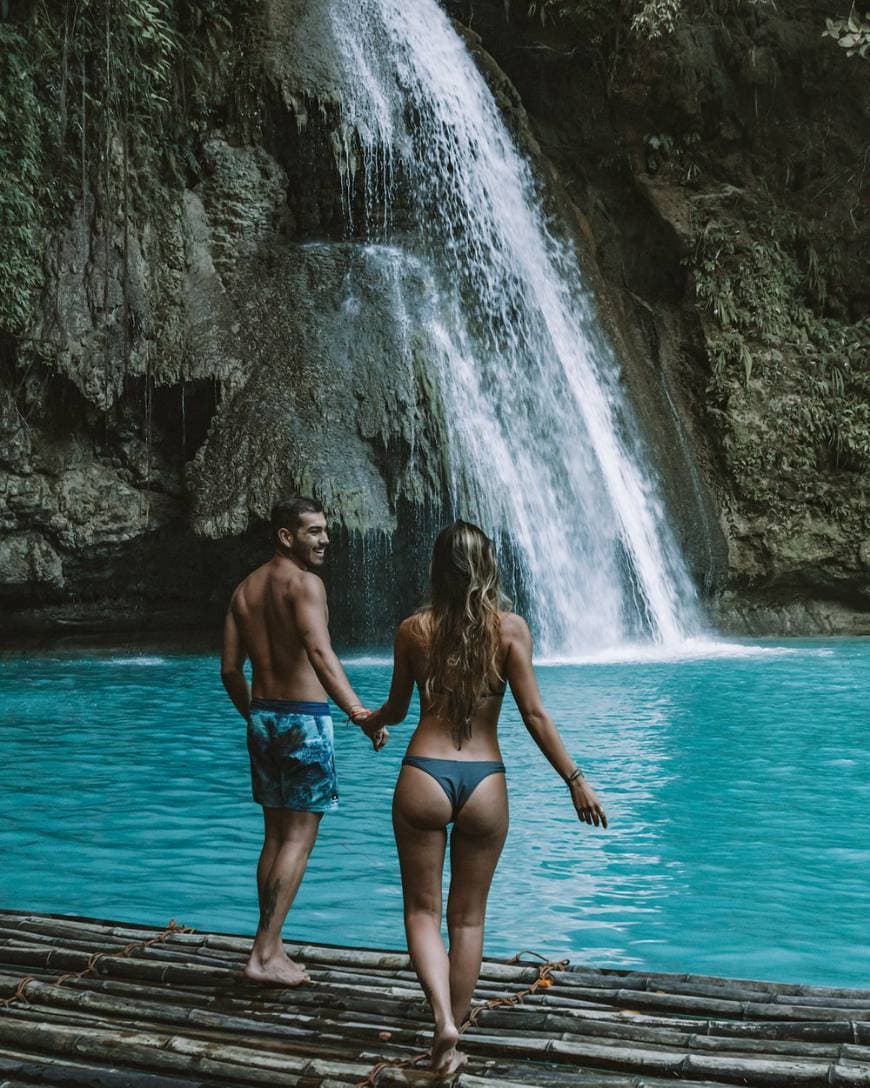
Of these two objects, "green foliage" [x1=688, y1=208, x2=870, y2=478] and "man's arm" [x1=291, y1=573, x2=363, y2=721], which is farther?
"green foliage" [x1=688, y1=208, x2=870, y2=478]

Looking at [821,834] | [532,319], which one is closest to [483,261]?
[532,319]

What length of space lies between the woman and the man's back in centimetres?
95

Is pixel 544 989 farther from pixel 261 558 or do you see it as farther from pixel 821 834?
pixel 261 558

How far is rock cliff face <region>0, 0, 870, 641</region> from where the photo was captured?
51.0ft

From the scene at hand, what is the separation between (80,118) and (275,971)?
14.0 meters

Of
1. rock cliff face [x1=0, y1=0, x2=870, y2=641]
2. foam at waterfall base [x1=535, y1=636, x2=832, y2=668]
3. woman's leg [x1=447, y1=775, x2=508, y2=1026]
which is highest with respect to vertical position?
rock cliff face [x1=0, y1=0, x2=870, y2=641]

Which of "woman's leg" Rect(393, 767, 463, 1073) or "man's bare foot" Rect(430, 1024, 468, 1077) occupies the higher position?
"woman's leg" Rect(393, 767, 463, 1073)

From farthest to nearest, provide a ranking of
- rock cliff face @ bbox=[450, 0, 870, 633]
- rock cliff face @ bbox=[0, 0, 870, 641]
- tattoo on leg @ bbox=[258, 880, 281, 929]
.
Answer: rock cliff face @ bbox=[450, 0, 870, 633] → rock cliff face @ bbox=[0, 0, 870, 641] → tattoo on leg @ bbox=[258, 880, 281, 929]

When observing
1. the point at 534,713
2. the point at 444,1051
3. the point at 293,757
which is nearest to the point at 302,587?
the point at 293,757

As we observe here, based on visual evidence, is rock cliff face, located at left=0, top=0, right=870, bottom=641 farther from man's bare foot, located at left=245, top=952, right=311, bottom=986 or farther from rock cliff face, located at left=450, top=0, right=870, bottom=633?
man's bare foot, located at left=245, top=952, right=311, bottom=986

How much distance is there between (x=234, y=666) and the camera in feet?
15.8

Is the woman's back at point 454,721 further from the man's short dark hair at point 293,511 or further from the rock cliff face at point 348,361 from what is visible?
the rock cliff face at point 348,361

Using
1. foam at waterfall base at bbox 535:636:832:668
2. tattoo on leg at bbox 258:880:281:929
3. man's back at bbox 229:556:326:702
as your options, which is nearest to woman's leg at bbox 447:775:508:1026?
tattoo on leg at bbox 258:880:281:929

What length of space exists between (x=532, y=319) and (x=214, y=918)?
13.1m
